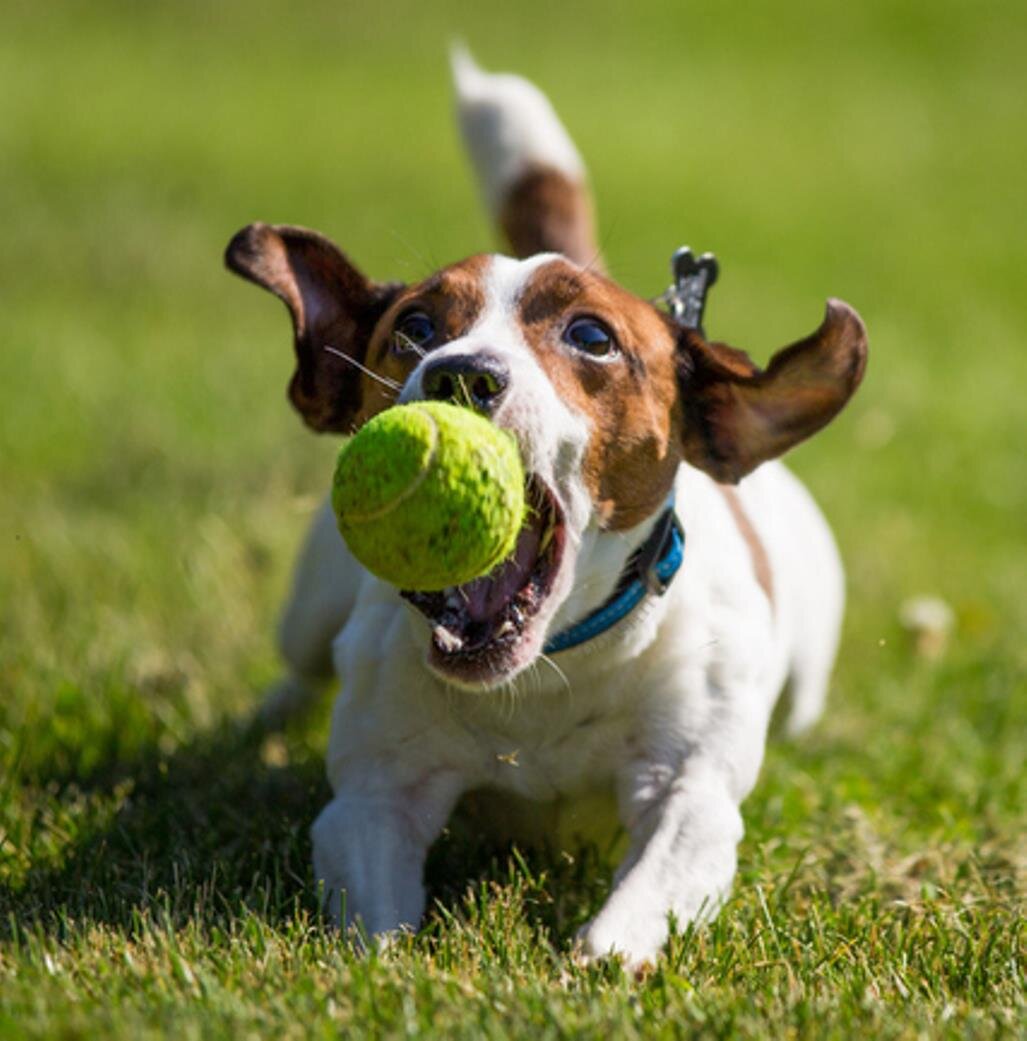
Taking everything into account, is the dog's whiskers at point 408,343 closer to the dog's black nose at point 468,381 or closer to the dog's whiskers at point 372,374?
the dog's whiskers at point 372,374

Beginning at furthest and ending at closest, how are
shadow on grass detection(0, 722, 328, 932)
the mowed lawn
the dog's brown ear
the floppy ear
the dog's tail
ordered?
the dog's tail
the floppy ear
the dog's brown ear
shadow on grass detection(0, 722, 328, 932)
the mowed lawn

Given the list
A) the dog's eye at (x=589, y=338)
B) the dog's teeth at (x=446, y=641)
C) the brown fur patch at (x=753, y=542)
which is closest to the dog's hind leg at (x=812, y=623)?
the brown fur patch at (x=753, y=542)

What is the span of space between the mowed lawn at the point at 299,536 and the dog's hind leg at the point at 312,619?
135 millimetres

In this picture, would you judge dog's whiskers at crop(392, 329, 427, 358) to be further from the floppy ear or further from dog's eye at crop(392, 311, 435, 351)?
the floppy ear

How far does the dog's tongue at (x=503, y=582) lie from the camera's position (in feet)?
10.4

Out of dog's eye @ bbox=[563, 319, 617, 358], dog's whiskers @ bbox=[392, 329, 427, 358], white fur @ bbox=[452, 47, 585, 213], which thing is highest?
white fur @ bbox=[452, 47, 585, 213]

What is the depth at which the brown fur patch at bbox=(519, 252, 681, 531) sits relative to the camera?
10.8ft

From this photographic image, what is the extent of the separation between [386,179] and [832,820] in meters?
9.72

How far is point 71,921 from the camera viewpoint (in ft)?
9.95

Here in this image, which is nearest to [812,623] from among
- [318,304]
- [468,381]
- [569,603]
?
[569,603]

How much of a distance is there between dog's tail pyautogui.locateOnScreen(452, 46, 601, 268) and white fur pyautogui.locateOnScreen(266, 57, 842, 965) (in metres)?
1.20

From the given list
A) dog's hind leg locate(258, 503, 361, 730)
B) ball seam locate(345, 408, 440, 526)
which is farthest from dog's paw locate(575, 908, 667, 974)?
dog's hind leg locate(258, 503, 361, 730)

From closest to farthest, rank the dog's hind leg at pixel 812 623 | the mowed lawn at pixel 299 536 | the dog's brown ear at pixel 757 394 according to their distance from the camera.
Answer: the mowed lawn at pixel 299 536
the dog's brown ear at pixel 757 394
the dog's hind leg at pixel 812 623

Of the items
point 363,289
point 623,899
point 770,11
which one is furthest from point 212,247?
point 770,11
